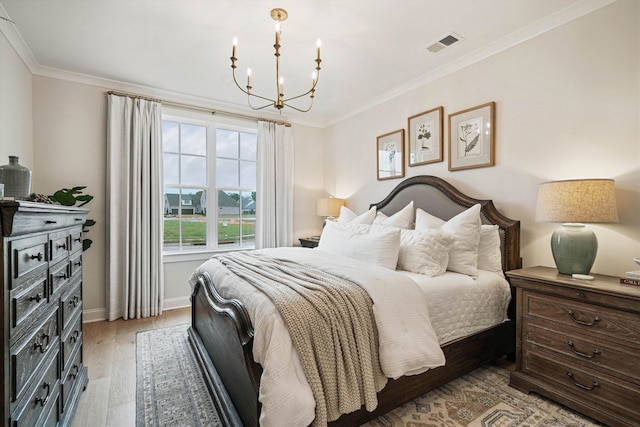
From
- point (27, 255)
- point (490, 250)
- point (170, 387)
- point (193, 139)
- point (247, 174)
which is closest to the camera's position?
point (27, 255)

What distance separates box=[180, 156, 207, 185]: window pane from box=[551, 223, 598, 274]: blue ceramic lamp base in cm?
392

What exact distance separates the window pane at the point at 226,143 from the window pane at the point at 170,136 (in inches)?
20.6

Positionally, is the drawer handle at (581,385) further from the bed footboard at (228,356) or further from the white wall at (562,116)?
the bed footboard at (228,356)

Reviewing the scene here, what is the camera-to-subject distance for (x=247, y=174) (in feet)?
14.7

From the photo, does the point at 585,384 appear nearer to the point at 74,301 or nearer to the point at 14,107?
the point at 74,301

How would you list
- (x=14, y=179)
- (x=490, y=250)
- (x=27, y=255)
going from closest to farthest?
(x=27, y=255) → (x=14, y=179) → (x=490, y=250)

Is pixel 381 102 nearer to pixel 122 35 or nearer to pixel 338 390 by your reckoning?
pixel 122 35

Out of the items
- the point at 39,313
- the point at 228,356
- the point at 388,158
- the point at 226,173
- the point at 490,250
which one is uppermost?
the point at 388,158

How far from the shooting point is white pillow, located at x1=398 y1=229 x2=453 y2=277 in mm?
2252

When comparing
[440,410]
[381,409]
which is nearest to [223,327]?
[381,409]

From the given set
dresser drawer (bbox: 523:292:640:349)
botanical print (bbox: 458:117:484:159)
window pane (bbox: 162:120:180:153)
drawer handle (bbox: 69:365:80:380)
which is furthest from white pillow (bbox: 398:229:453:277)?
window pane (bbox: 162:120:180:153)

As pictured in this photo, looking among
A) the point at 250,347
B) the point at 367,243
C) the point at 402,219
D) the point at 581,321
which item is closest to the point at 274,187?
the point at 402,219

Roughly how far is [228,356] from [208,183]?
2878mm

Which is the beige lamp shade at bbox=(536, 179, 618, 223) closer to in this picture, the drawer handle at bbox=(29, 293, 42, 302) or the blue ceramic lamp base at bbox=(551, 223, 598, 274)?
the blue ceramic lamp base at bbox=(551, 223, 598, 274)
